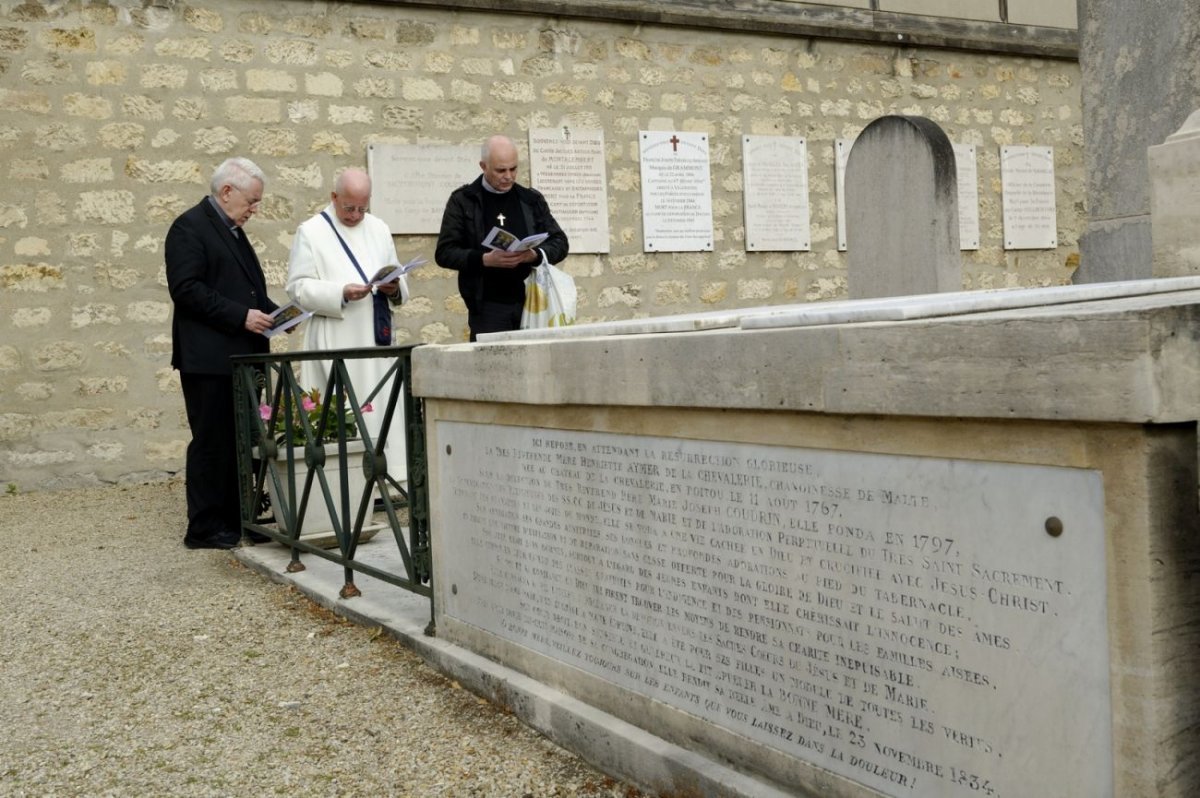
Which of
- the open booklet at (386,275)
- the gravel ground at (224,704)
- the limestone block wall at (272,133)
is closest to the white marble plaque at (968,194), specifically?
the limestone block wall at (272,133)

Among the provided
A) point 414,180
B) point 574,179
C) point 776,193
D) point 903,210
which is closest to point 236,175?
point 414,180

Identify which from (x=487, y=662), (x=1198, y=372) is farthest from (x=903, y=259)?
(x=1198, y=372)

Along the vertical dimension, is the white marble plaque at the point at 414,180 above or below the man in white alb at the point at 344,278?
above

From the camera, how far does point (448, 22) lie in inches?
336

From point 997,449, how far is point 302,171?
6953 millimetres

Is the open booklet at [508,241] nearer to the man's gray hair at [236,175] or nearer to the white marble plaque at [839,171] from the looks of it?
the man's gray hair at [236,175]

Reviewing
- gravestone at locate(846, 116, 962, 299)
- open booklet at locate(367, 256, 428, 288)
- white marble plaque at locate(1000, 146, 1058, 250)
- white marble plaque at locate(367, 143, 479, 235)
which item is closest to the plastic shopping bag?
open booklet at locate(367, 256, 428, 288)

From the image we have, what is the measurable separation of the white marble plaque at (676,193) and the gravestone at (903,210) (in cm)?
430

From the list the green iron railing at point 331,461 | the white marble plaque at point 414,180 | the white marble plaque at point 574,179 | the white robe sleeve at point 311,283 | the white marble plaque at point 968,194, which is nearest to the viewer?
the green iron railing at point 331,461

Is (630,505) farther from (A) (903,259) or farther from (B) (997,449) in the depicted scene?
(A) (903,259)

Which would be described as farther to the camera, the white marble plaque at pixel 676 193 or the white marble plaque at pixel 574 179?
the white marble plaque at pixel 676 193

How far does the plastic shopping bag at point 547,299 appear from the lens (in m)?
5.64

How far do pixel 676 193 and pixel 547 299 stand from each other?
12.9 feet

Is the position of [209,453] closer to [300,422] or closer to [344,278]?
[300,422]
